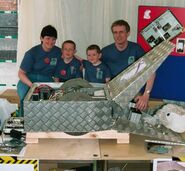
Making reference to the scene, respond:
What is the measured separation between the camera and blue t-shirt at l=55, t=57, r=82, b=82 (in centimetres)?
319

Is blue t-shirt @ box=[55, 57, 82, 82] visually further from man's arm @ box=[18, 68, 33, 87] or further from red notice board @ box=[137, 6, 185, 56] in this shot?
red notice board @ box=[137, 6, 185, 56]

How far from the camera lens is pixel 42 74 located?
125 inches

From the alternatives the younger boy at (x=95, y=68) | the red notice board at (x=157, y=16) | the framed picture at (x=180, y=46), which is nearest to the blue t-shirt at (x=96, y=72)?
the younger boy at (x=95, y=68)

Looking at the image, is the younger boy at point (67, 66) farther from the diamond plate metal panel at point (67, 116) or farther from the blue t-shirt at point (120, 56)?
the diamond plate metal panel at point (67, 116)

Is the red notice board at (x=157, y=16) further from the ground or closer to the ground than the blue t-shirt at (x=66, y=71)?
further from the ground

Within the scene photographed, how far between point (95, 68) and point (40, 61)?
51 centimetres

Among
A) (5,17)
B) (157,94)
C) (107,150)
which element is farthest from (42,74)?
(107,150)

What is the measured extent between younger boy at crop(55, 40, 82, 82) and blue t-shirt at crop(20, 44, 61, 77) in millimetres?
48

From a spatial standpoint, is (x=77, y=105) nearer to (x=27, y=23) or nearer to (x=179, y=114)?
(x=179, y=114)

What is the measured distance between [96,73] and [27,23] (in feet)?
3.06

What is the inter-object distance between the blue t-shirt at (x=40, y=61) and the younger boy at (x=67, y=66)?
48 mm

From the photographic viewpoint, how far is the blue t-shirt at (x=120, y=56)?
3.03 meters

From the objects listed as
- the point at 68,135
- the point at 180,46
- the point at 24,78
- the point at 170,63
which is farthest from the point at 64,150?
the point at 180,46

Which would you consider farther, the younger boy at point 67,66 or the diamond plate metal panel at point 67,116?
the younger boy at point 67,66
